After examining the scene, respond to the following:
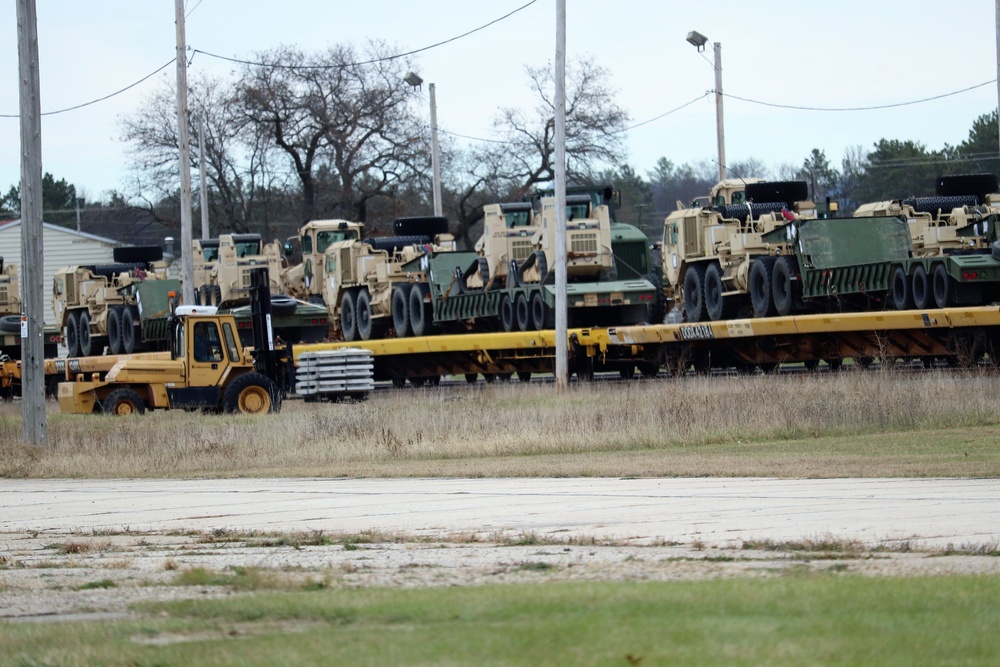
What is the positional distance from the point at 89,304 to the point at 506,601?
39485 millimetres

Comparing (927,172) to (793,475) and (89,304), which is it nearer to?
(89,304)

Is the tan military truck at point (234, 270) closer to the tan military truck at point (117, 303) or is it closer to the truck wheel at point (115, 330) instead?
the tan military truck at point (117, 303)

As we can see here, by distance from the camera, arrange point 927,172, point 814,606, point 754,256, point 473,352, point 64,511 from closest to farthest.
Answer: point 814,606, point 64,511, point 754,256, point 473,352, point 927,172

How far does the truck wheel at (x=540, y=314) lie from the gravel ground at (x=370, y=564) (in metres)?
20.6

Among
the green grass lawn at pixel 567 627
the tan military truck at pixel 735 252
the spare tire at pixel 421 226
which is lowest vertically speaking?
the green grass lawn at pixel 567 627

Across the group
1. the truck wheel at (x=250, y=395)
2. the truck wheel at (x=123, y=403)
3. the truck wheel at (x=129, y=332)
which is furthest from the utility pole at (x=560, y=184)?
the truck wheel at (x=129, y=332)

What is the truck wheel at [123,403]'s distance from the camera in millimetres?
28047

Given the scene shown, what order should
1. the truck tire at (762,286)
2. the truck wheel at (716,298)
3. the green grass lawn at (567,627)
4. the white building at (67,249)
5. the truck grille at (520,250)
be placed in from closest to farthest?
the green grass lawn at (567,627) < the truck tire at (762,286) < the truck wheel at (716,298) < the truck grille at (520,250) < the white building at (67,249)

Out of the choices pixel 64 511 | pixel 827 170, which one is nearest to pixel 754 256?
pixel 64 511

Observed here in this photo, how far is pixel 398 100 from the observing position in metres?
58.8

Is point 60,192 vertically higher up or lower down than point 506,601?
higher up

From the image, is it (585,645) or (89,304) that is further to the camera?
(89,304)

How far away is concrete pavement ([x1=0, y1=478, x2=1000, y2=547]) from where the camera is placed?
10.0m

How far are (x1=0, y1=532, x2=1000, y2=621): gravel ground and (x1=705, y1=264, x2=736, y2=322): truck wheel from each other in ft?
69.1
